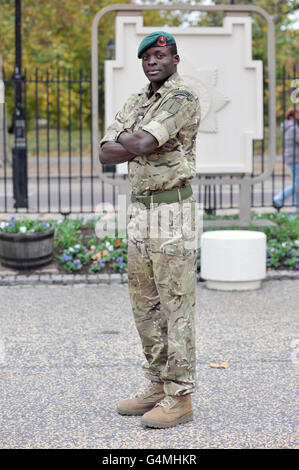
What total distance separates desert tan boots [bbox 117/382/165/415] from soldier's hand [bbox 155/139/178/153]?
133 centimetres

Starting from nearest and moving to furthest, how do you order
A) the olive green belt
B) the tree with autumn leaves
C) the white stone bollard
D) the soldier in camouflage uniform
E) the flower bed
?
the soldier in camouflage uniform < the olive green belt < the white stone bollard < the flower bed < the tree with autumn leaves

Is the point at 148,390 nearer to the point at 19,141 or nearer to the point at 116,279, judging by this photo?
the point at 116,279

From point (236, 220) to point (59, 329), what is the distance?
12.4 feet

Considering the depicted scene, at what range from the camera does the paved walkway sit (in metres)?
4.46

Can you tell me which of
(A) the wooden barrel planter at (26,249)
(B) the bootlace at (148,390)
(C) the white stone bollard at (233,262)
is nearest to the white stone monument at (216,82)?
(A) the wooden barrel planter at (26,249)

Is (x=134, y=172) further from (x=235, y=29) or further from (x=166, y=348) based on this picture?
(x=235, y=29)

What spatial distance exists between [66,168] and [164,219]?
22.2m

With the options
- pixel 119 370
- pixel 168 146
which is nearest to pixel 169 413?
pixel 119 370

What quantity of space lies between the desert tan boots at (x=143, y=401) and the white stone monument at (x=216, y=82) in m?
5.03

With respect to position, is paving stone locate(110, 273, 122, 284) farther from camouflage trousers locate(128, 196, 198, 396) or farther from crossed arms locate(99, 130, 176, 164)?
crossed arms locate(99, 130, 176, 164)

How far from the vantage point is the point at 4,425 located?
4.61 meters

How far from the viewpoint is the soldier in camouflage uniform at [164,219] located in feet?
14.5

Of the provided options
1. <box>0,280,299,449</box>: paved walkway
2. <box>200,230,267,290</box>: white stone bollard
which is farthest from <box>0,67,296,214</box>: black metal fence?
<box>0,280,299,449</box>: paved walkway
